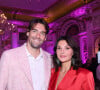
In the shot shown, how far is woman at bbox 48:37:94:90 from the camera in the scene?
6.22 feet

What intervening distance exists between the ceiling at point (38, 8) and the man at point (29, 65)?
7716 millimetres

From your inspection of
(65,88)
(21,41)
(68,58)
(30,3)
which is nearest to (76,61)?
(68,58)

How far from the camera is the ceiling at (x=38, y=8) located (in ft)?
32.0

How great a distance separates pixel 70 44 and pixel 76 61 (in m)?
0.27

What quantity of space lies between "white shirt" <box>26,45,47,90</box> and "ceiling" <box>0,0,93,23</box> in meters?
7.87

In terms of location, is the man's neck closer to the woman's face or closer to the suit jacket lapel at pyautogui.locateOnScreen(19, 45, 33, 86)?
the suit jacket lapel at pyautogui.locateOnScreen(19, 45, 33, 86)

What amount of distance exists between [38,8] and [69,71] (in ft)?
31.2

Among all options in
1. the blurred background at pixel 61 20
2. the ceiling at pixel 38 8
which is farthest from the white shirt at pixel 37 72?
the ceiling at pixel 38 8

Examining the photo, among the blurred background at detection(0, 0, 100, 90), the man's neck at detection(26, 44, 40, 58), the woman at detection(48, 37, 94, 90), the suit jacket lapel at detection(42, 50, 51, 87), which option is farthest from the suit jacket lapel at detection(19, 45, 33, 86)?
the blurred background at detection(0, 0, 100, 90)

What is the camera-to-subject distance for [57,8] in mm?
10734

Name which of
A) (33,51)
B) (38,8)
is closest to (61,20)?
(38,8)

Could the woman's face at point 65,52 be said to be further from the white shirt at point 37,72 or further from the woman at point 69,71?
the white shirt at point 37,72

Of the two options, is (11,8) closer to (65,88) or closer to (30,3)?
(30,3)

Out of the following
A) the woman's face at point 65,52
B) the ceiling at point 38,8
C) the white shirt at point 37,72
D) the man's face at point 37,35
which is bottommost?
the white shirt at point 37,72
